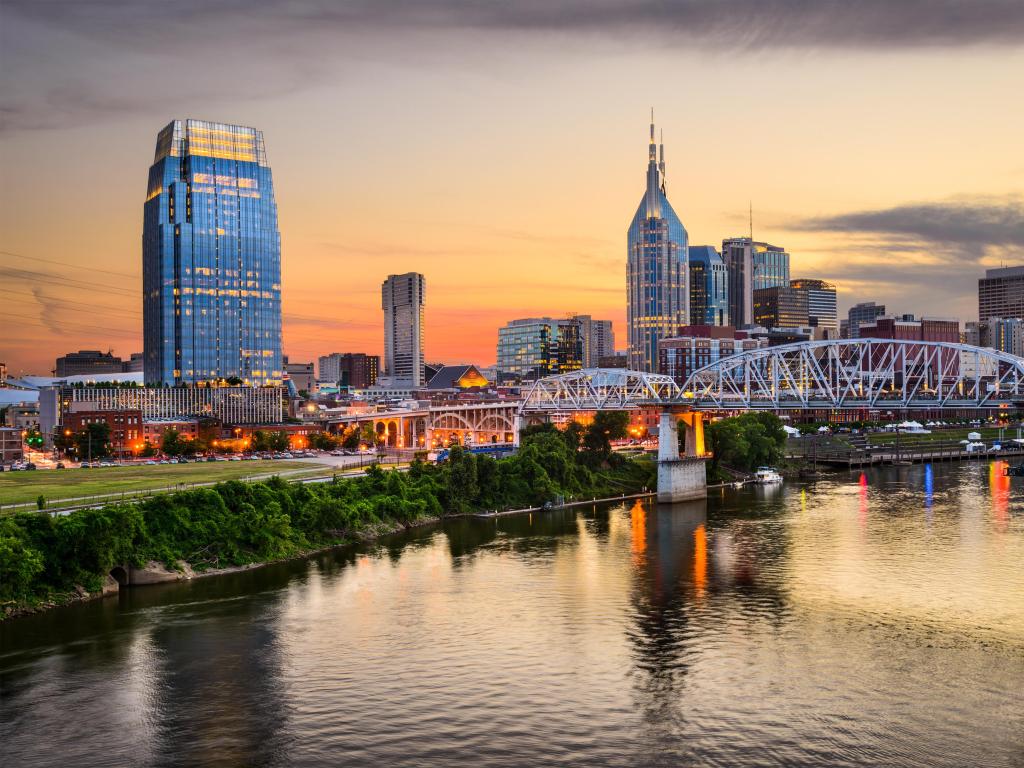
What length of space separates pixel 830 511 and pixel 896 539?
17216mm

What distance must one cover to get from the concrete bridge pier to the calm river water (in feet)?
94.6

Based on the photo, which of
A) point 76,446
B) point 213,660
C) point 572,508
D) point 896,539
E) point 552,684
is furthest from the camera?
point 76,446

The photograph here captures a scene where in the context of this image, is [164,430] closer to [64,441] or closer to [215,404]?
[64,441]

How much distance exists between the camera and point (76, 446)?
13350 cm

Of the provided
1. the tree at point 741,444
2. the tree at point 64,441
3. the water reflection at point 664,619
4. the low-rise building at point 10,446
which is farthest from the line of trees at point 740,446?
Result: the tree at point 64,441

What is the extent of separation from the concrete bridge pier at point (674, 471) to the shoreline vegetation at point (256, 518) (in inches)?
231

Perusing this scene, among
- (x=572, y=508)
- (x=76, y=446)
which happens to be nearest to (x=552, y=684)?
(x=572, y=508)

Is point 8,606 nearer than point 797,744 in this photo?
No

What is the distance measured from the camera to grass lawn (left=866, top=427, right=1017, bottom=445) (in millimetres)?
164250

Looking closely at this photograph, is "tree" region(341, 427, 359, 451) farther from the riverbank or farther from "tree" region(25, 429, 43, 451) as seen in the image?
the riverbank

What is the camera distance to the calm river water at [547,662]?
3341 centimetres

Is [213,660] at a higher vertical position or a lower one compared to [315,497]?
lower

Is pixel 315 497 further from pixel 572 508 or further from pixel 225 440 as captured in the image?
pixel 225 440

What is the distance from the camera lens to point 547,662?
41.7 m
